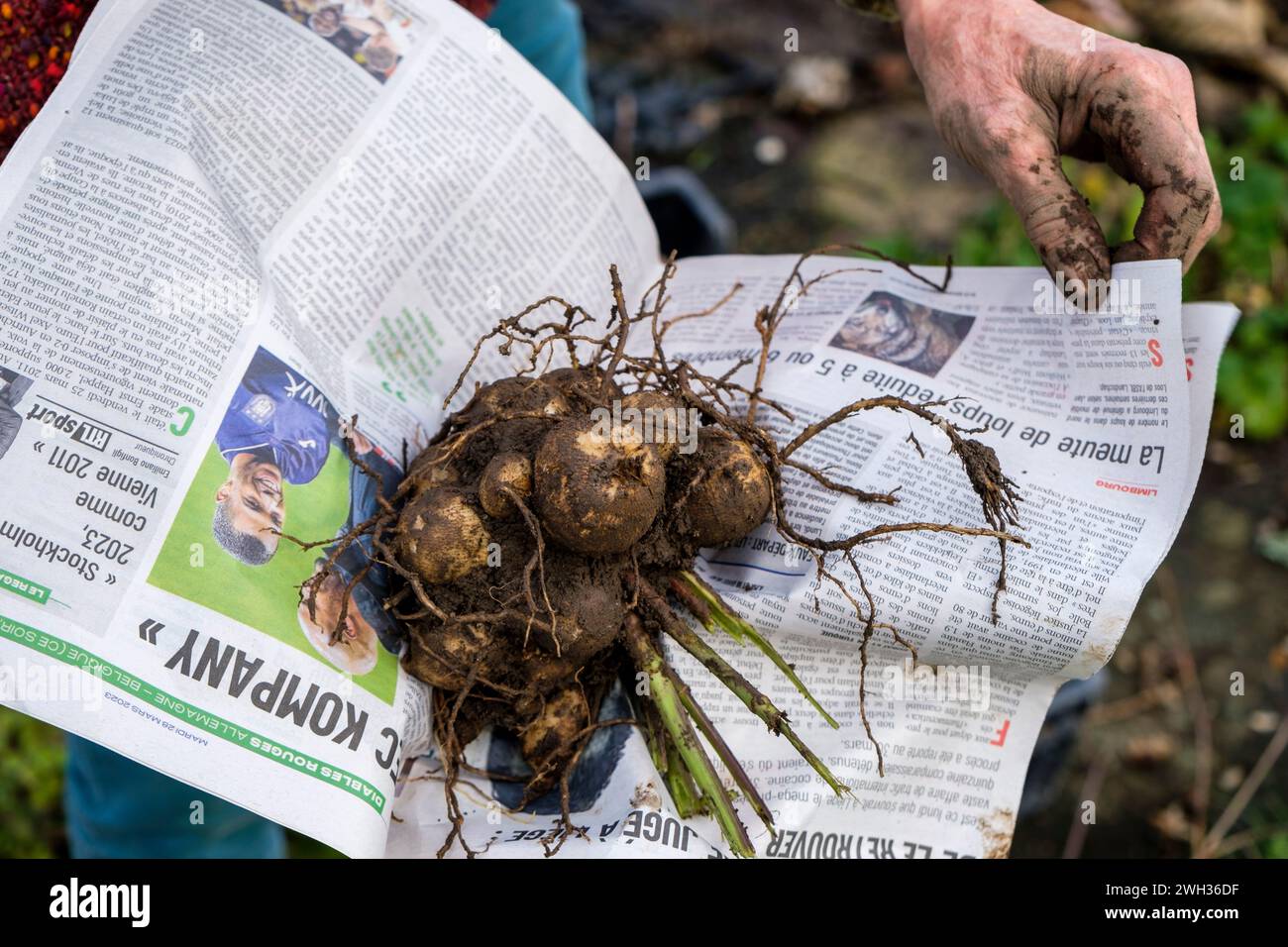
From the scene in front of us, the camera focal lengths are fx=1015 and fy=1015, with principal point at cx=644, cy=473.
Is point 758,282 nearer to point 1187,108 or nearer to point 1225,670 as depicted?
point 1187,108

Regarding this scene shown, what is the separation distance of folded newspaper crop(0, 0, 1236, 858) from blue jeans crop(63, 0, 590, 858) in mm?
362

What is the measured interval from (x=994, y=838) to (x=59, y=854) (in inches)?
67.4

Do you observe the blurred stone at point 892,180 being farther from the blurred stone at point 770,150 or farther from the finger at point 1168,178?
the finger at point 1168,178

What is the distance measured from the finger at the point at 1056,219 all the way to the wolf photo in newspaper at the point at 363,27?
833 millimetres

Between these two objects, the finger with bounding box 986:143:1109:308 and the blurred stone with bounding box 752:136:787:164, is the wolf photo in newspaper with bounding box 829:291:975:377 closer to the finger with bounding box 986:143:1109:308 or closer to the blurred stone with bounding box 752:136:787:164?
the finger with bounding box 986:143:1109:308

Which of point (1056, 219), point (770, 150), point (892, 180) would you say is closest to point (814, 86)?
point (770, 150)

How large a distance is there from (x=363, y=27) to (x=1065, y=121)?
0.95 meters

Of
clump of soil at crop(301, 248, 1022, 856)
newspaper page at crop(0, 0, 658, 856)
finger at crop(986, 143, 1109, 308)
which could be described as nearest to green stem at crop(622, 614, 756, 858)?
clump of soil at crop(301, 248, 1022, 856)

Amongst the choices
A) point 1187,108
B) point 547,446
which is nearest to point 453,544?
point 547,446

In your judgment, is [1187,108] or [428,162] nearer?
[1187,108]

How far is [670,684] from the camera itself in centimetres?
125

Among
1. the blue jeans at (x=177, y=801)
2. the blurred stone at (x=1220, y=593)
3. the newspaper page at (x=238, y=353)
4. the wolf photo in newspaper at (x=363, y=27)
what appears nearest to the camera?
the newspaper page at (x=238, y=353)

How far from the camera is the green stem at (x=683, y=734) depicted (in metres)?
1.18

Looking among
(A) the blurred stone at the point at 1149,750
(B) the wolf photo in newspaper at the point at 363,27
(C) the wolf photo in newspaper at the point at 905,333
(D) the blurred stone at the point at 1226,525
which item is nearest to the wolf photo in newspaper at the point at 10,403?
(B) the wolf photo in newspaper at the point at 363,27
